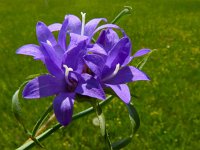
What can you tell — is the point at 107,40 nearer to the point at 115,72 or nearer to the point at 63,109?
the point at 115,72

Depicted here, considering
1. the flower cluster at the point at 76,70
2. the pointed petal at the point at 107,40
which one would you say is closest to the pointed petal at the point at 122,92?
the flower cluster at the point at 76,70

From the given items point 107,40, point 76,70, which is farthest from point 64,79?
point 107,40

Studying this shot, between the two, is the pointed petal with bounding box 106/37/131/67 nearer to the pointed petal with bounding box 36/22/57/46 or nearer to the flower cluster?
the flower cluster

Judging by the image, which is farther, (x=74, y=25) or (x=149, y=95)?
(x=149, y=95)

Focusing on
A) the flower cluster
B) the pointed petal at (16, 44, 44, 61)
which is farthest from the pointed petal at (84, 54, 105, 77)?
the pointed petal at (16, 44, 44, 61)

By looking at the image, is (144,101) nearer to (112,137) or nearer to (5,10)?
(112,137)

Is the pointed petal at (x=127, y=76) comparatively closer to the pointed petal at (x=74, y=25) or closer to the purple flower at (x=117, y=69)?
the purple flower at (x=117, y=69)

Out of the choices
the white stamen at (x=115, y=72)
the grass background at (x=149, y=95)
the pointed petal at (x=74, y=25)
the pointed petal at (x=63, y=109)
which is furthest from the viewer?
the grass background at (x=149, y=95)
